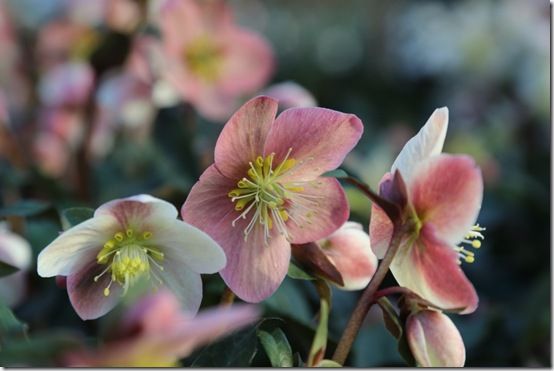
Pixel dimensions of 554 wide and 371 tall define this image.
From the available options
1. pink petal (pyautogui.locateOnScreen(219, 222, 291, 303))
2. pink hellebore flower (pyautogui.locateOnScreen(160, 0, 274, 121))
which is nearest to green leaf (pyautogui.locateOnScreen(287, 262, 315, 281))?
pink petal (pyautogui.locateOnScreen(219, 222, 291, 303))

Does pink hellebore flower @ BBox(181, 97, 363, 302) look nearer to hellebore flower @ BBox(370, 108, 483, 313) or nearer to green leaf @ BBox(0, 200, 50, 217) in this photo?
hellebore flower @ BBox(370, 108, 483, 313)

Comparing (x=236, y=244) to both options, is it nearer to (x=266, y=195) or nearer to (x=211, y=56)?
(x=266, y=195)

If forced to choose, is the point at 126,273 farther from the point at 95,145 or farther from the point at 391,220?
the point at 95,145

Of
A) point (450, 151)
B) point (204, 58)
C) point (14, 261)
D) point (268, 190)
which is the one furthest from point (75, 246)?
point (450, 151)

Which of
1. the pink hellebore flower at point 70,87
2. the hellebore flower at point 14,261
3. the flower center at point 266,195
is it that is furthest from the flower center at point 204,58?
the flower center at point 266,195

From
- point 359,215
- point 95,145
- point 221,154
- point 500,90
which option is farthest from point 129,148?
point 500,90

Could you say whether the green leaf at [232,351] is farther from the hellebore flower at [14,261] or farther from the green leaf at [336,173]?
the hellebore flower at [14,261]
